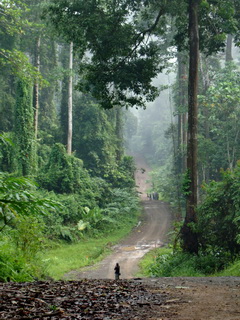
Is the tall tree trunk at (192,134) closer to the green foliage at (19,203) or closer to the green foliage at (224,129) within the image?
the green foliage at (19,203)

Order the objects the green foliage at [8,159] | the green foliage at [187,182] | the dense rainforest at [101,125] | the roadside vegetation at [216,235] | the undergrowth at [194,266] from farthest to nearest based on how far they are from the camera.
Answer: the green foliage at [8,159], the green foliage at [187,182], the dense rainforest at [101,125], the roadside vegetation at [216,235], the undergrowth at [194,266]

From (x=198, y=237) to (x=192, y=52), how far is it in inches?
307

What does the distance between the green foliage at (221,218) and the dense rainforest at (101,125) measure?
4cm

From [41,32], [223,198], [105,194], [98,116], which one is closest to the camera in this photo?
[223,198]

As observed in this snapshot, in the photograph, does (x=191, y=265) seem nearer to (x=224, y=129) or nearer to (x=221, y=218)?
(x=221, y=218)

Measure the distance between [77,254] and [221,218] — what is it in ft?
30.1

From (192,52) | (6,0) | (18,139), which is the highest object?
(6,0)

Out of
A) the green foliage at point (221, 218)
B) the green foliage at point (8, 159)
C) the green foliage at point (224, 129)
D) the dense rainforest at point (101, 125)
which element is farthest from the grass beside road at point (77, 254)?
the green foliage at point (224, 129)

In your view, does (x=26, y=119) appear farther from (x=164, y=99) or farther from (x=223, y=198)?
(x=164, y=99)

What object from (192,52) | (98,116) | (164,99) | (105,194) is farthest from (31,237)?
(164,99)

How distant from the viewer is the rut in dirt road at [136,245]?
639 inches

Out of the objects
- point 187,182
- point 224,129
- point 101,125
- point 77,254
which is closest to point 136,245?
point 77,254

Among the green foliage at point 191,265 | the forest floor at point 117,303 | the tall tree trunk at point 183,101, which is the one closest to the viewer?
the forest floor at point 117,303

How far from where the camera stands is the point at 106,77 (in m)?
15.2
